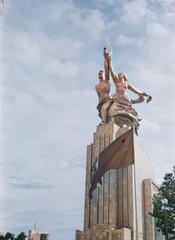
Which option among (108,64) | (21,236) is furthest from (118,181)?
(108,64)

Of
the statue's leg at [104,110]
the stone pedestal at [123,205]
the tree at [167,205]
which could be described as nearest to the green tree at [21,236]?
the stone pedestal at [123,205]

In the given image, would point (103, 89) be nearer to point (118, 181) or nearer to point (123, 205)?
point (118, 181)

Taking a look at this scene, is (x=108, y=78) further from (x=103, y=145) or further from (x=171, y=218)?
(x=171, y=218)

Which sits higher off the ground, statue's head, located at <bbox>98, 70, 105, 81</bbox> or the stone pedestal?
statue's head, located at <bbox>98, 70, 105, 81</bbox>

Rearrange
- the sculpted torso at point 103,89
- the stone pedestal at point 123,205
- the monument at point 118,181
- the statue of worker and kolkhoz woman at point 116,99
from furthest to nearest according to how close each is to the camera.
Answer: the sculpted torso at point 103,89, the statue of worker and kolkhoz woman at point 116,99, the monument at point 118,181, the stone pedestal at point 123,205

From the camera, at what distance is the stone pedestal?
2847 cm

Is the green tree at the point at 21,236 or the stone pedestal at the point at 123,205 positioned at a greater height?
the stone pedestal at the point at 123,205

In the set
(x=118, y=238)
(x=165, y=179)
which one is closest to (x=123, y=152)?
(x=118, y=238)

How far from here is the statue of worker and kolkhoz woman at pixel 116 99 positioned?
3744 centimetres

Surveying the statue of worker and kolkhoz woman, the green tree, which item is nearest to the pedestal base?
the green tree

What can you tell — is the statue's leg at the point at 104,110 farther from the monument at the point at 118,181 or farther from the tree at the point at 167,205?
the tree at the point at 167,205

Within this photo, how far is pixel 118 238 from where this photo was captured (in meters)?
26.9

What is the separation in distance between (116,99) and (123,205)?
12325 millimetres

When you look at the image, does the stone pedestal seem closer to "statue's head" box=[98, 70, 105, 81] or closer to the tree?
the tree
